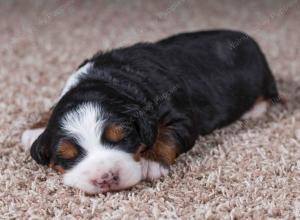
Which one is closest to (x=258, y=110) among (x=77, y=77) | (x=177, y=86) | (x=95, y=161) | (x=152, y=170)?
(x=177, y=86)

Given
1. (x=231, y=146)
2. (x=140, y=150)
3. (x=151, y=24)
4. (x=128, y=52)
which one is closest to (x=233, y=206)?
(x=140, y=150)

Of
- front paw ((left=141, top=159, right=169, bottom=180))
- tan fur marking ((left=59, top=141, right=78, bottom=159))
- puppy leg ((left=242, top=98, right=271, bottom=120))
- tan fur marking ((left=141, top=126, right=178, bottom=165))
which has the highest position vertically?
tan fur marking ((left=59, top=141, right=78, bottom=159))

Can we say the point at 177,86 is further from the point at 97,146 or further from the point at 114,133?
the point at 97,146

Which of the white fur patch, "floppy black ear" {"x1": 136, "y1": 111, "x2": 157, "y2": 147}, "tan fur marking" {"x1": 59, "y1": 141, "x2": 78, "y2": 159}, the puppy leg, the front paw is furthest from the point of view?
the puppy leg

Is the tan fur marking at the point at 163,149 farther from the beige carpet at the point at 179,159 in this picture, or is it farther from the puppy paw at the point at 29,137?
the puppy paw at the point at 29,137

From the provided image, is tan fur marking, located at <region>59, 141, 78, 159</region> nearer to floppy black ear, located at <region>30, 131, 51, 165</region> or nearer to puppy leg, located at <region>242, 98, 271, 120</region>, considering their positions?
floppy black ear, located at <region>30, 131, 51, 165</region>

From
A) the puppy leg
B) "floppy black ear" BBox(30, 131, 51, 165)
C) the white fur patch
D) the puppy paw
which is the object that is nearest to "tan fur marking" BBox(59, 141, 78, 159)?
"floppy black ear" BBox(30, 131, 51, 165)

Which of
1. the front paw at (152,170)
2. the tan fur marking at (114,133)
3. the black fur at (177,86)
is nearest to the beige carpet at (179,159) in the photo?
the front paw at (152,170)
